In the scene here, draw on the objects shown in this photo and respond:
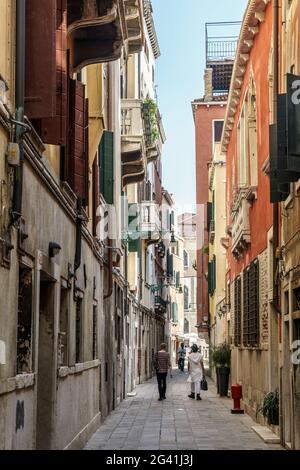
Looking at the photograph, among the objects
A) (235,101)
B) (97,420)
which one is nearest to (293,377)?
(97,420)

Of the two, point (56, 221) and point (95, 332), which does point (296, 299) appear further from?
point (95, 332)

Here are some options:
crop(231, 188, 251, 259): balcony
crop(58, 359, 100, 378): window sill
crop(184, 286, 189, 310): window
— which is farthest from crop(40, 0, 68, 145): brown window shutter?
crop(184, 286, 189, 310): window

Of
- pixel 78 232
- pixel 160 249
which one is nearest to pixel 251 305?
pixel 78 232

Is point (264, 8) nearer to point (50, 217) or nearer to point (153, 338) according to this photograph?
point (50, 217)

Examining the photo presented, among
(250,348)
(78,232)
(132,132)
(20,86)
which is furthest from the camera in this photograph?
(132,132)

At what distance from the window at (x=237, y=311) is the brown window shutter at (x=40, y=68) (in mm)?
14950

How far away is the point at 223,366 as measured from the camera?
2688 centimetres

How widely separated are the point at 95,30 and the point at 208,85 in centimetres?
3833

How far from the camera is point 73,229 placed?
13.1m

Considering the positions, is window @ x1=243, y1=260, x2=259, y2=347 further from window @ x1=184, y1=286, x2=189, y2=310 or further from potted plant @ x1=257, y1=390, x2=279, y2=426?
window @ x1=184, y1=286, x2=189, y2=310

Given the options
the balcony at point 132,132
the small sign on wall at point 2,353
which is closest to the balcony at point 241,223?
the balcony at point 132,132

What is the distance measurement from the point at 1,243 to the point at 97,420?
9.97 metres

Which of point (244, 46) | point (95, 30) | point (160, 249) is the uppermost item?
point (244, 46)

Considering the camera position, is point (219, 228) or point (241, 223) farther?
point (219, 228)
